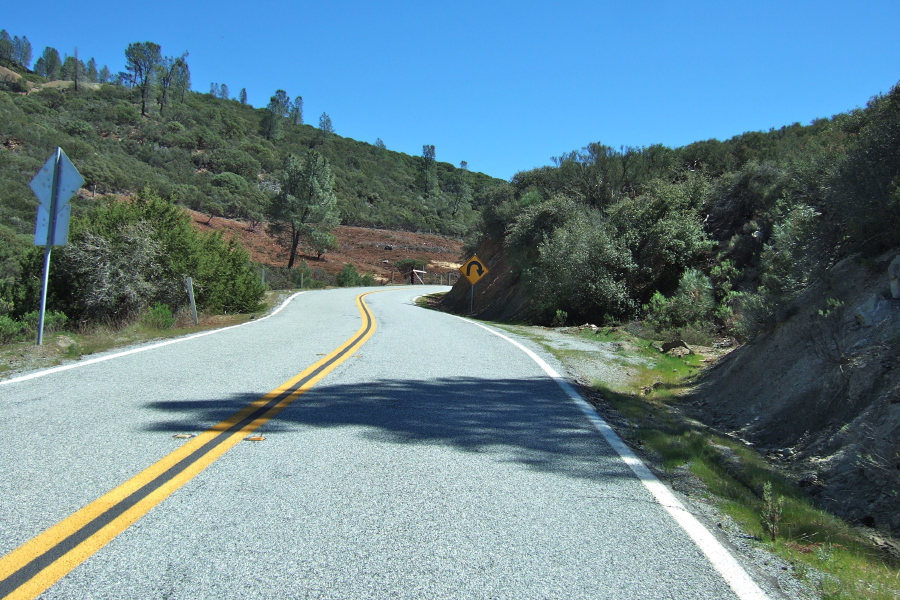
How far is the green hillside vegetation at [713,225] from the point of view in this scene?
7.64 meters

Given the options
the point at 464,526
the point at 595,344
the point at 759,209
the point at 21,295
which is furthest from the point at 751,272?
the point at 21,295

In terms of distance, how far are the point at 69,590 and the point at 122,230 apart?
14275mm

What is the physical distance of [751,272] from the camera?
630 inches

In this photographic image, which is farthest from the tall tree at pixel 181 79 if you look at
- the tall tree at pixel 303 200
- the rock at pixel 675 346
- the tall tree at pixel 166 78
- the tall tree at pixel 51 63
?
the rock at pixel 675 346

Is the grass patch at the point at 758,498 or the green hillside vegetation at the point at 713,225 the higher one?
the green hillside vegetation at the point at 713,225

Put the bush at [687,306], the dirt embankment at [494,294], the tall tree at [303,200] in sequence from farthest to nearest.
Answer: the tall tree at [303,200] → the dirt embankment at [494,294] → the bush at [687,306]

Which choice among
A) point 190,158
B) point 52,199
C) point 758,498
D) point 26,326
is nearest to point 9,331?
point 26,326

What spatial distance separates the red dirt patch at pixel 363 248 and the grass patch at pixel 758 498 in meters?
47.6


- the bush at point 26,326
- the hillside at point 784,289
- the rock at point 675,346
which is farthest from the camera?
the rock at point 675,346

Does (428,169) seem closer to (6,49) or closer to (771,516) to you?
(6,49)

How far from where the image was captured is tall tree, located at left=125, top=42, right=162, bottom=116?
85812 millimetres

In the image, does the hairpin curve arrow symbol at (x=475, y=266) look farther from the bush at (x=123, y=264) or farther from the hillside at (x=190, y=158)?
the hillside at (x=190, y=158)

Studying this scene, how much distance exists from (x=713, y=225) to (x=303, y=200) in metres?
40.5

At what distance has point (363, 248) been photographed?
236ft
